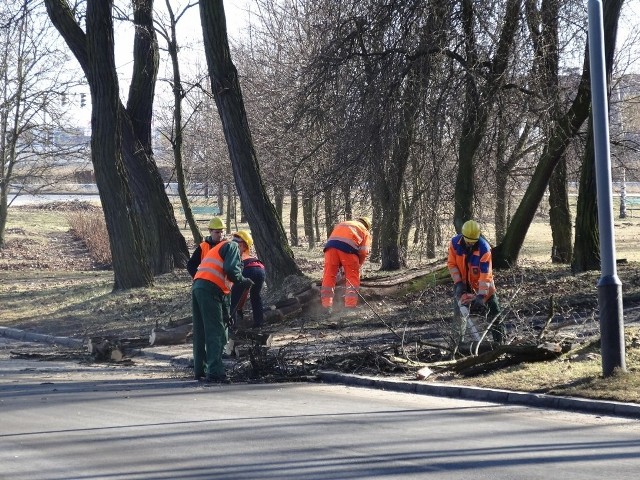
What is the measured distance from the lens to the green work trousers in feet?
41.4

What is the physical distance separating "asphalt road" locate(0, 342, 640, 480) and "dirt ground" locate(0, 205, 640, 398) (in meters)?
1.28

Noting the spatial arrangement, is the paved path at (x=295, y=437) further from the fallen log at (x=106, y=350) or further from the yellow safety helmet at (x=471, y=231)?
the fallen log at (x=106, y=350)

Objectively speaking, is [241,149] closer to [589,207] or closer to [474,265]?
[589,207]

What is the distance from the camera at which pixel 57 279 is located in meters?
30.2

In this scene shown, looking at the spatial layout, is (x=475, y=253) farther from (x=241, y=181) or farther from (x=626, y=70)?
(x=626, y=70)

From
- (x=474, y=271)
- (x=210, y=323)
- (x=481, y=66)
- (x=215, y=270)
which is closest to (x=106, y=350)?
(x=210, y=323)

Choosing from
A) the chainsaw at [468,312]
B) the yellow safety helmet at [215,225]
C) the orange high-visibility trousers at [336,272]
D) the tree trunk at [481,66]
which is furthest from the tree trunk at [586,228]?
the yellow safety helmet at [215,225]

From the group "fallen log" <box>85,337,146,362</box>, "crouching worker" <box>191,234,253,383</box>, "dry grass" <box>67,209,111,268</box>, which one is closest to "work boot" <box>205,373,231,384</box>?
"crouching worker" <box>191,234,253,383</box>

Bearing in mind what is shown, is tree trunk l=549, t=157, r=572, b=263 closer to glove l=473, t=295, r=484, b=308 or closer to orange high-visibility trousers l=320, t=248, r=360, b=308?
orange high-visibility trousers l=320, t=248, r=360, b=308

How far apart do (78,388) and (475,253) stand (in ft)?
17.0

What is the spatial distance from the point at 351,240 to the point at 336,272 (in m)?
0.64

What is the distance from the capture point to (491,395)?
35.6 feet

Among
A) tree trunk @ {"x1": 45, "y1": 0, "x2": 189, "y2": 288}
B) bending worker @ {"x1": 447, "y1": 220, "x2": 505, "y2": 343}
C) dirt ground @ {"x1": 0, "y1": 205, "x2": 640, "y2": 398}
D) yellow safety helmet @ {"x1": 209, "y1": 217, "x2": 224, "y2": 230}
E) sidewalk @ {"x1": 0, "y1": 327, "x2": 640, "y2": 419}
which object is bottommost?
sidewalk @ {"x1": 0, "y1": 327, "x2": 640, "y2": 419}

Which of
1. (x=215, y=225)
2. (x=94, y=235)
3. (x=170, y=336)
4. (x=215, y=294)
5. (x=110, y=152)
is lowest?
(x=170, y=336)
